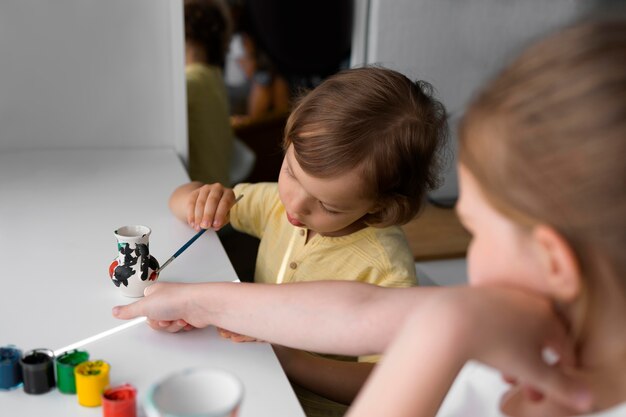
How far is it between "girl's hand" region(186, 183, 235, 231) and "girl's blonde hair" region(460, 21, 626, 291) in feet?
2.98


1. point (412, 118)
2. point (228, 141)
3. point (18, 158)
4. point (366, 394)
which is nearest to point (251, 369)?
point (366, 394)

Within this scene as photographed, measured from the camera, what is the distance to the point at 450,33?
6.88ft

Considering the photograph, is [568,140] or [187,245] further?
[187,245]

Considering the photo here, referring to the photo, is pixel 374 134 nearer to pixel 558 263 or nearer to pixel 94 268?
pixel 94 268

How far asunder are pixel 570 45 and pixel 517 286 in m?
0.18

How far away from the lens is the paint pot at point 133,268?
111 cm

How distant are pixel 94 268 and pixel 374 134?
0.51 metres

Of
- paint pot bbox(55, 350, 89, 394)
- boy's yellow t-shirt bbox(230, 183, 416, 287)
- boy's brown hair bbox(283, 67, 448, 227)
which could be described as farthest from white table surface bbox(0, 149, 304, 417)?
boy's brown hair bbox(283, 67, 448, 227)

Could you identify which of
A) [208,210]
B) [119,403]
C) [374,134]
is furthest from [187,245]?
[119,403]

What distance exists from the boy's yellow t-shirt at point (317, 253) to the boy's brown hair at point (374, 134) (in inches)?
2.0

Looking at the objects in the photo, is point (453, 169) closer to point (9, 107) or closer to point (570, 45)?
point (9, 107)

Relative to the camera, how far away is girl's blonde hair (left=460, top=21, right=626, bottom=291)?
48 centimetres

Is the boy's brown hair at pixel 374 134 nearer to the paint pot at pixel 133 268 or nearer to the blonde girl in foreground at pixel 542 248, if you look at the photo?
the paint pot at pixel 133 268

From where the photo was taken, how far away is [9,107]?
6.34 ft
